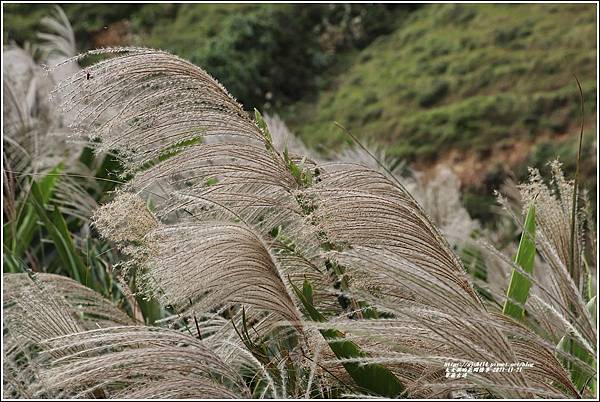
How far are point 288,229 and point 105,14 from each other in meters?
18.3

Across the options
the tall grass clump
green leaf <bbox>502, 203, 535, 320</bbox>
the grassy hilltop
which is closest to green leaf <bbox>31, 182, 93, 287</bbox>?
the tall grass clump

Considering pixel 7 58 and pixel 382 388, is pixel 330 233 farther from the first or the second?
pixel 7 58

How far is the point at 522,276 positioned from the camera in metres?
2.49

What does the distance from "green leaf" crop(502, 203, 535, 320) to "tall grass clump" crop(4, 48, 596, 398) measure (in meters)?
0.07

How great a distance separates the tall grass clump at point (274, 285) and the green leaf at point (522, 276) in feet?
0.23

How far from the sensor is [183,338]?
6.46 feet

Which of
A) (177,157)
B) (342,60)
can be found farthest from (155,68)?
(342,60)

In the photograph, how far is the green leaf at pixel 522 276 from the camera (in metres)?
2.49

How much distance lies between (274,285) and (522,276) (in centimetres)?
80

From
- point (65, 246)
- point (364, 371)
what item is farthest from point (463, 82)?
point (364, 371)

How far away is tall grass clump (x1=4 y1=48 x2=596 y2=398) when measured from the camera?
6.00 ft

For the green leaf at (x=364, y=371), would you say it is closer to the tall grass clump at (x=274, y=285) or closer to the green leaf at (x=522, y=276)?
the tall grass clump at (x=274, y=285)

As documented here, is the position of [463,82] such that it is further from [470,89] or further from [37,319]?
[37,319]

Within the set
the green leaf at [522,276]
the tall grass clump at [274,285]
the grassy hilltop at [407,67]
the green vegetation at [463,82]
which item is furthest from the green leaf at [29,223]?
the green vegetation at [463,82]
